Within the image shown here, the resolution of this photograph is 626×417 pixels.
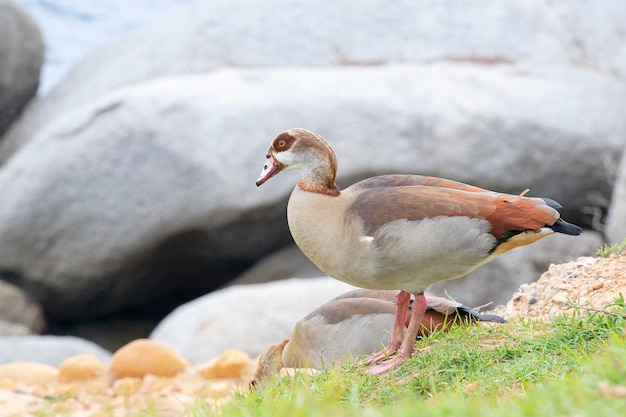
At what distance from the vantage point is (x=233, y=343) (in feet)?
25.1

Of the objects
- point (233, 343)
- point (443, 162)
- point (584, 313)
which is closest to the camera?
point (584, 313)

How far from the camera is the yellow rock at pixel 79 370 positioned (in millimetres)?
6871

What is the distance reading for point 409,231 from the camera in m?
4.26

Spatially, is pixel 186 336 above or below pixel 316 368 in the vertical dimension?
below

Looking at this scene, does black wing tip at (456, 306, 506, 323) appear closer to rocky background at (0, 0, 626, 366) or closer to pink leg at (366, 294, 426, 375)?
pink leg at (366, 294, 426, 375)

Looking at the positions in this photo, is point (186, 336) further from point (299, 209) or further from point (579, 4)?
point (579, 4)

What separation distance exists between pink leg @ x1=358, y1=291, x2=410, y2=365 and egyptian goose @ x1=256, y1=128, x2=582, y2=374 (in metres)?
0.02

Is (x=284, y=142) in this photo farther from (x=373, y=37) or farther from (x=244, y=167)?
(x=373, y=37)

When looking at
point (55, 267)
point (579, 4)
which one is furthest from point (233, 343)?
point (579, 4)

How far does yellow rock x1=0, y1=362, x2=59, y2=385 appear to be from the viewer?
22.3 ft

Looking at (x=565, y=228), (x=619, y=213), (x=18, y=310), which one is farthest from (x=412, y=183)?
(x=18, y=310)

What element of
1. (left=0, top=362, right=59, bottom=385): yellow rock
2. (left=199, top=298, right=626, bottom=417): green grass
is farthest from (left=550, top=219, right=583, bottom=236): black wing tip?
(left=0, top=362, right=59, bottom=385): yellow rock

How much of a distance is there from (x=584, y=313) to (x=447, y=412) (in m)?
1.85

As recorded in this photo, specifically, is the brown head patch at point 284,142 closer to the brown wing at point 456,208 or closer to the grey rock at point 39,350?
the brown wing at point 456,208
